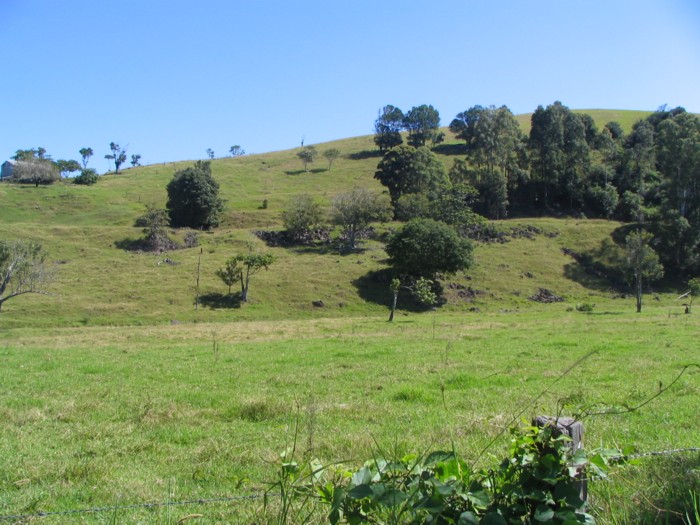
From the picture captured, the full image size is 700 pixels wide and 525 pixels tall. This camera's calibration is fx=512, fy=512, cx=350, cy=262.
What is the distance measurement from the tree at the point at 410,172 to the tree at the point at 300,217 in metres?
19.0

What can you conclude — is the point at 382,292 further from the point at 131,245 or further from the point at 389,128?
the point at 389,128

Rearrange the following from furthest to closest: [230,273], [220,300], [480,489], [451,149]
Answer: [451,149] < [220,300] < [230,273] < [480,489]

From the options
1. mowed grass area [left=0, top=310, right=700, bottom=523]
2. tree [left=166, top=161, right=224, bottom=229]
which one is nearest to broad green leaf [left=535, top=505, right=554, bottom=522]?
mowed grass area [left=0, top=310, right=700, bottom=523]

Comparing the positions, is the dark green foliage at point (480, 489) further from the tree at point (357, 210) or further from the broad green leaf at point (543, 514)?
the tree at point (357, 210)

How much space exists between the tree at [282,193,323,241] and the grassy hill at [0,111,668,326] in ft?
15.1

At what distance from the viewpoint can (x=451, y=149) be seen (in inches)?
5955

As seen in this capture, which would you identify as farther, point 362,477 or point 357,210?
point 357,210

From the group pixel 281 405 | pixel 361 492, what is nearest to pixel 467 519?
pixel 361 492

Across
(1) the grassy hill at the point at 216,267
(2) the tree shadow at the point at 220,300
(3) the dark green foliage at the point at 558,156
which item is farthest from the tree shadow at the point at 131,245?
(3) the dark green foliage at the point at 558,156

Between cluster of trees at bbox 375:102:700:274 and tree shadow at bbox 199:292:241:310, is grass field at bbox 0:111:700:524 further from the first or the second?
cluster of trees at bbox 375:102:700:274

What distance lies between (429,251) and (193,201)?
145 ft

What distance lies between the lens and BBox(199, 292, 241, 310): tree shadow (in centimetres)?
6025

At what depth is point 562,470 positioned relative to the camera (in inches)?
144

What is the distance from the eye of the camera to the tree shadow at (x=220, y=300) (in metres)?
60.2
